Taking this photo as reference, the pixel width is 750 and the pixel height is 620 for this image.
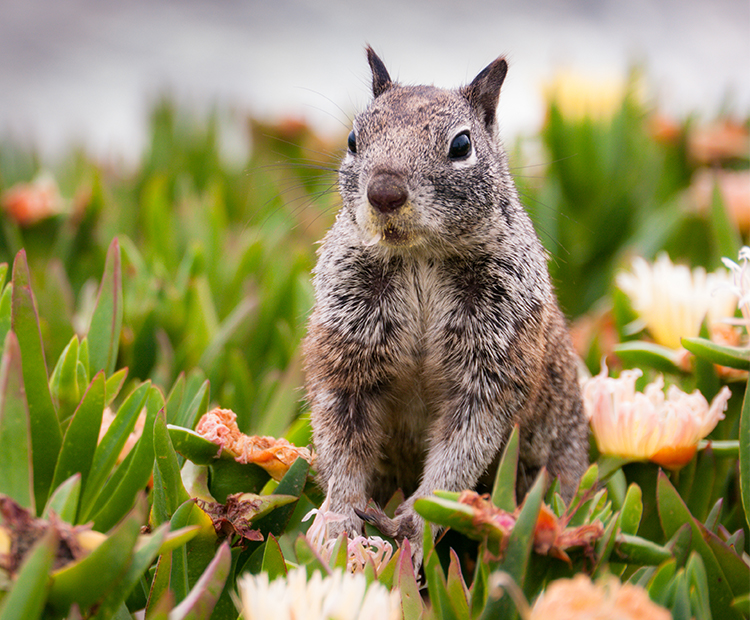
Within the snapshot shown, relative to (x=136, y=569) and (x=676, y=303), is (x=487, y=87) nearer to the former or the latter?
(x=676, y=303)

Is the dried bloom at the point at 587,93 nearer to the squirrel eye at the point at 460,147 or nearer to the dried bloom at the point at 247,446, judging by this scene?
the squirrel eye at the point at 460,147

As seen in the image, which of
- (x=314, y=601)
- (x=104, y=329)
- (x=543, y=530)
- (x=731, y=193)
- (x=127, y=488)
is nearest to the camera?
(x=314, y=601)

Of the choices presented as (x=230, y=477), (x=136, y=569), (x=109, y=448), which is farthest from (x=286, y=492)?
(x=136, y=569)

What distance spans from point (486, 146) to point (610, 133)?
192cm

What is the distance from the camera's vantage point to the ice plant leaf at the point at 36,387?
123cm

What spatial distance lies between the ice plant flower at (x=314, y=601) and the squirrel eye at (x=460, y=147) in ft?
3.46

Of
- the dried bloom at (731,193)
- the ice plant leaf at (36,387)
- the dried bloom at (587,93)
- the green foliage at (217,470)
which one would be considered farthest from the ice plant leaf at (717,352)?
the dried bloom at (587,93)

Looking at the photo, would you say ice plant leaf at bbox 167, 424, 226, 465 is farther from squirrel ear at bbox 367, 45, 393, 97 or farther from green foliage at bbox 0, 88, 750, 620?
squirrel ear at bbox 367, 45, 393, 97

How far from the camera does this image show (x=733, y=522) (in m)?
1.66

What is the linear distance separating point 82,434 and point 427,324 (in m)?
0.80

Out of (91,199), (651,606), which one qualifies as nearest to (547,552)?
(651,606)

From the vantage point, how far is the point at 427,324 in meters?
1.65

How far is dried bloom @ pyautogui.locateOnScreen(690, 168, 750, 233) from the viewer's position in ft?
10.2

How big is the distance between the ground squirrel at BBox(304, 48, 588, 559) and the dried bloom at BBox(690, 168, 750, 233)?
5.25ft
